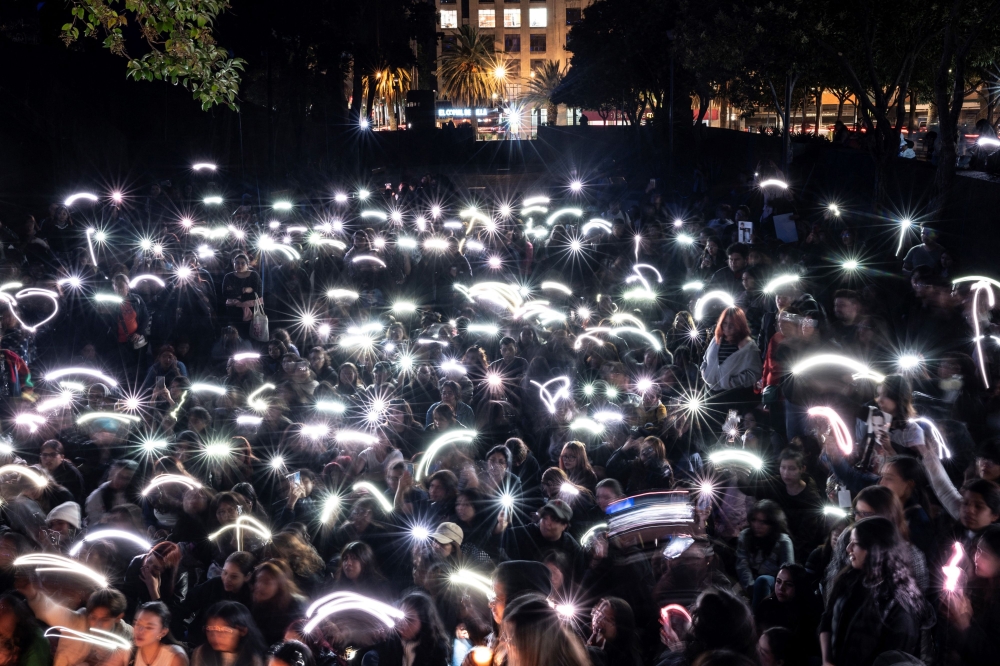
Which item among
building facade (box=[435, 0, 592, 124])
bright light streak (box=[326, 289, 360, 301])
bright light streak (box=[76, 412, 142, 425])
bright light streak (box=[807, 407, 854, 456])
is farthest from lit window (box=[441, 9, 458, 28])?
bright light streak (box=[807, 407, 854, 456])

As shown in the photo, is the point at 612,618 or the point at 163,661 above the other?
the point at 612,618

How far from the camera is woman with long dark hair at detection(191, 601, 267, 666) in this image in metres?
5.30

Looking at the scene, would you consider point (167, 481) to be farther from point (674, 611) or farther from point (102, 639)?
point (674, 611)

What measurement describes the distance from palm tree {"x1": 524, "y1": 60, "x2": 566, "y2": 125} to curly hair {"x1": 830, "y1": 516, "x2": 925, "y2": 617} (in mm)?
83907

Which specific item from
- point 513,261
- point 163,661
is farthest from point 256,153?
point 163,661

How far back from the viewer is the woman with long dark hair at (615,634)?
496 cm

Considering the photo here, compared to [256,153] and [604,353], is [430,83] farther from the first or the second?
[604,353]

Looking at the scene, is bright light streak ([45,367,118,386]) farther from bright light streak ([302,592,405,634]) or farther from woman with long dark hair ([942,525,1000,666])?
woman with long dark hair ([942,525,1000,666])

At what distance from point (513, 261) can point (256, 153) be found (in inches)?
760

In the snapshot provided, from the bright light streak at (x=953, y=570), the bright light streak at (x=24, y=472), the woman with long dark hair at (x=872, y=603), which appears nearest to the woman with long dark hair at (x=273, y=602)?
the bright light streak at (x=24, y=472)

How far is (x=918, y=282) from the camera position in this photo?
7781mm

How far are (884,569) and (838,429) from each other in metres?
2.09

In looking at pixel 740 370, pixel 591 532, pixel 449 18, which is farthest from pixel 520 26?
pixel 591 532

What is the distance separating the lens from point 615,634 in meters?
5.01
